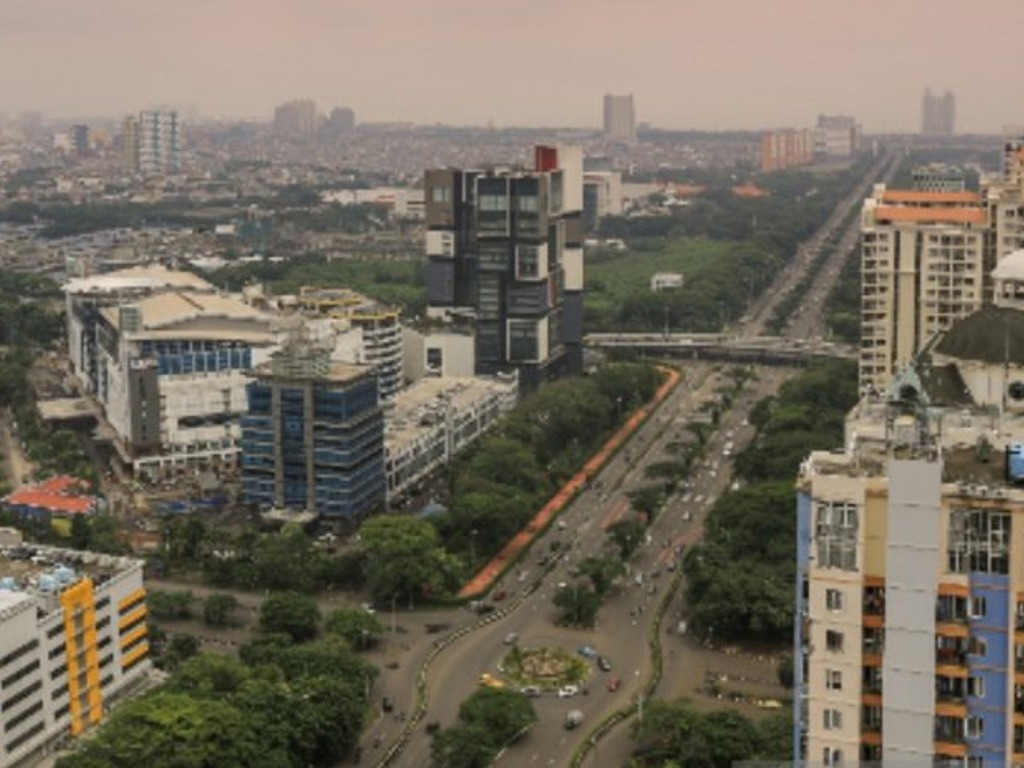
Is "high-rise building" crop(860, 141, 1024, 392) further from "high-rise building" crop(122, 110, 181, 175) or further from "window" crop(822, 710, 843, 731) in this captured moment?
"high-rise building" crop(122, 110, 181, 175)

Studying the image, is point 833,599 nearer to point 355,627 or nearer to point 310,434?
point 355,627

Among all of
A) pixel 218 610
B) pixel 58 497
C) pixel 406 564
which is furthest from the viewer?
pixel 58 497

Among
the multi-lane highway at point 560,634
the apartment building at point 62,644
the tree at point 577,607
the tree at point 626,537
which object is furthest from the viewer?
the tree at point 626,537

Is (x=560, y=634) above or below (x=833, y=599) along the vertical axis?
below

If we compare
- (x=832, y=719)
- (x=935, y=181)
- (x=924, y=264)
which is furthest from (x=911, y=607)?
(x=935, y=181)

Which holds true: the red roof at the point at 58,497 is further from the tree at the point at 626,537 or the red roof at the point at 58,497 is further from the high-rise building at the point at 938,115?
the high-rise building at the point at 938,115

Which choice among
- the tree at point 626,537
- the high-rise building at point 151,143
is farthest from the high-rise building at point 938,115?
the tree at point 626,537
